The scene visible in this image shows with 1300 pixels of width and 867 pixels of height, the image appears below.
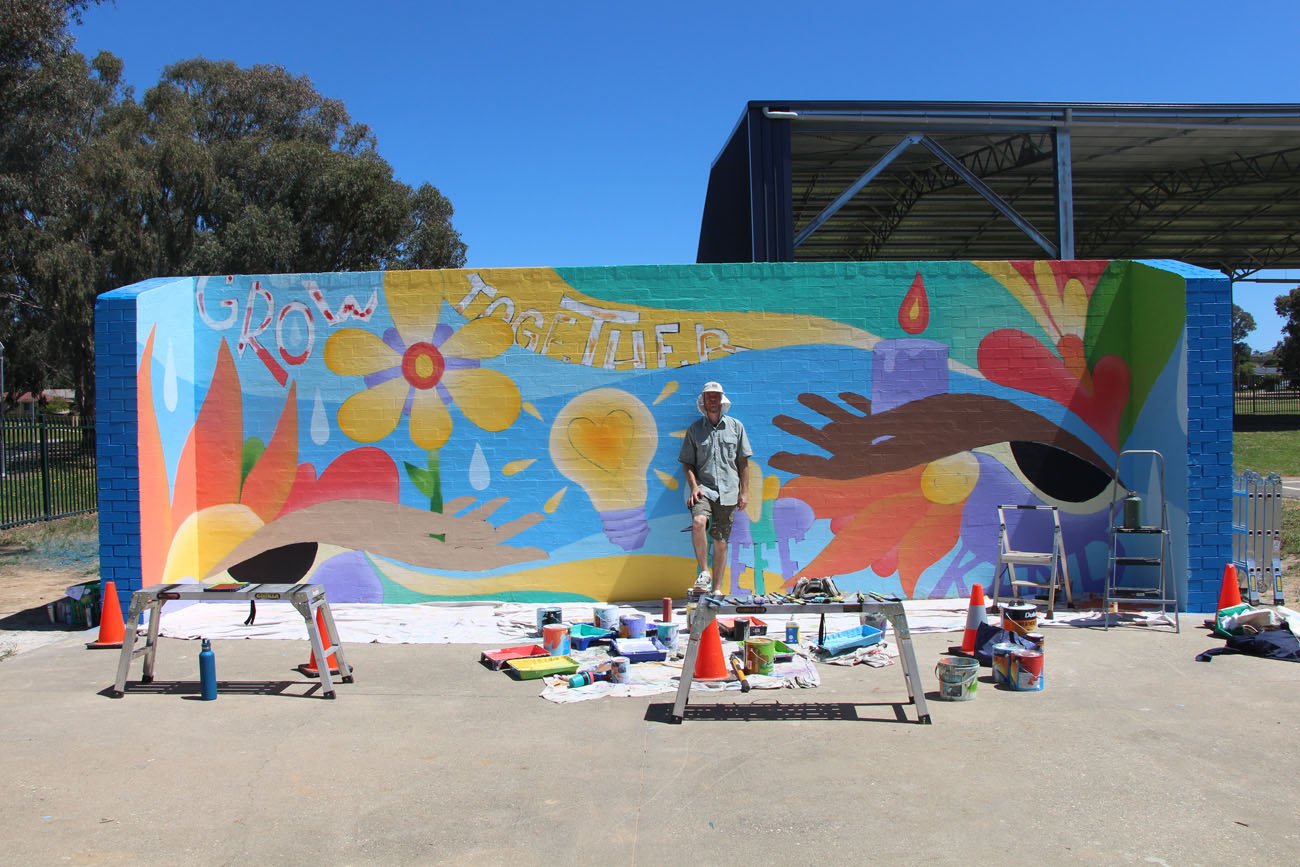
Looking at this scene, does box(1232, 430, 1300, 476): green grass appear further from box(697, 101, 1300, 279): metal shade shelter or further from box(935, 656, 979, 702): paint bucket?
box(935, 656, 979, 702): paint bucket

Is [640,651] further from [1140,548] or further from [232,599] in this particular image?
[1140,548]

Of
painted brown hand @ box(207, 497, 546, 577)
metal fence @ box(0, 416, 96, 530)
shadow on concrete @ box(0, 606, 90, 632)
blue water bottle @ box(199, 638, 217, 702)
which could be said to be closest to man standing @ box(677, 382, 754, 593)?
painted brown hand @ box(207, 497, 546, 577)

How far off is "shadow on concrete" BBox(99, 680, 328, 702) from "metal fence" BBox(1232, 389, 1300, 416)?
149 feet

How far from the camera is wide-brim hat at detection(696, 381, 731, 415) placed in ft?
29.4

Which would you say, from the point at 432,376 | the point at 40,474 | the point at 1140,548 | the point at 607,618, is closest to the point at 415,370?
the point at 432,376

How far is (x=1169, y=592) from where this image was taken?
30.0 ft

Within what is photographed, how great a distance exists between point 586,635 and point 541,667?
94cm

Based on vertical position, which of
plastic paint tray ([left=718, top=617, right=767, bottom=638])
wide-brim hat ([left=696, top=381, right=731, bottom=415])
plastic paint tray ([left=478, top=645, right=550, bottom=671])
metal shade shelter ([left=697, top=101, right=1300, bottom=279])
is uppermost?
metal shade shelter ([left=697, top=101, right=1300, bottom=279])

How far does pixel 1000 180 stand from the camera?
17938 millimetres

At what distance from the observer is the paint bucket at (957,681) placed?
6352 mm

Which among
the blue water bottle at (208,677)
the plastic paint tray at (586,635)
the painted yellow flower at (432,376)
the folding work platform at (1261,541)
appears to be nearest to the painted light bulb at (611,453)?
the painted yellow flower at (432,376)

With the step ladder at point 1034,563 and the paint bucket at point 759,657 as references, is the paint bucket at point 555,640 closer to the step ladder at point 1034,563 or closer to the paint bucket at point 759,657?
the paint bucket at point 759,657

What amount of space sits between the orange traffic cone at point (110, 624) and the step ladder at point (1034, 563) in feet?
24.6

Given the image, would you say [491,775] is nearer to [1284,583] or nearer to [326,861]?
[326,861]
